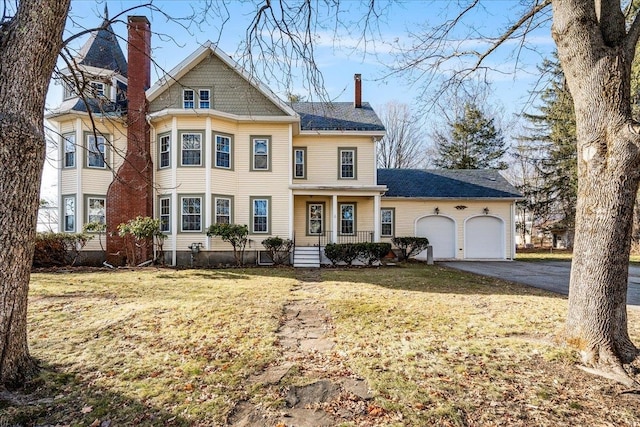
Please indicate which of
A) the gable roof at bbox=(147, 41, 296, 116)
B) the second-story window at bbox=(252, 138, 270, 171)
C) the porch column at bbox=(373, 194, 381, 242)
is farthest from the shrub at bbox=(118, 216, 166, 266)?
the porch column at bbox=(373, 194, 381, 242)

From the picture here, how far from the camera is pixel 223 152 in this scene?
14.5 meters

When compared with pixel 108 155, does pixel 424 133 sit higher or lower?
higher

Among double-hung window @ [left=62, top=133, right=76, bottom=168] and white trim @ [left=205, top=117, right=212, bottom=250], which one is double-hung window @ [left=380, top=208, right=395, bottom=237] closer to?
white trim @ [left=205, top=117, right=212, bottom=250]

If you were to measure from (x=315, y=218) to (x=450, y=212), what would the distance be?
7091mm

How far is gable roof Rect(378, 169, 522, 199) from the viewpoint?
18547 mm

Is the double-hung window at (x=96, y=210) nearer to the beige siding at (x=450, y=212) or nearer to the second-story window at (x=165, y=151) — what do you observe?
the second-story window at (x=165, y=151)

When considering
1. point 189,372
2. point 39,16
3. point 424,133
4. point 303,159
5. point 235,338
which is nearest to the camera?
point 39,16

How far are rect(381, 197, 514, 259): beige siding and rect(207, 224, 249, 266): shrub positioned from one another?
7767 millimetres

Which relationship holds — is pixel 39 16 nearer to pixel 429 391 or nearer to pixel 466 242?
pixel 429 391

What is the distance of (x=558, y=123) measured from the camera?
87.0ft

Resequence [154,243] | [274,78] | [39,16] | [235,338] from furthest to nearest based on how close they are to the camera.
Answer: [154,243]
[274,78]
[235,338]
[39,16]

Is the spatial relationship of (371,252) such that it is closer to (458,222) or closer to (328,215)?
(328,215)

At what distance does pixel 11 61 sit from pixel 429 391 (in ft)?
15.4

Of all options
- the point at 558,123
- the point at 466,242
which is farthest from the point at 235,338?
the point at 558,123
